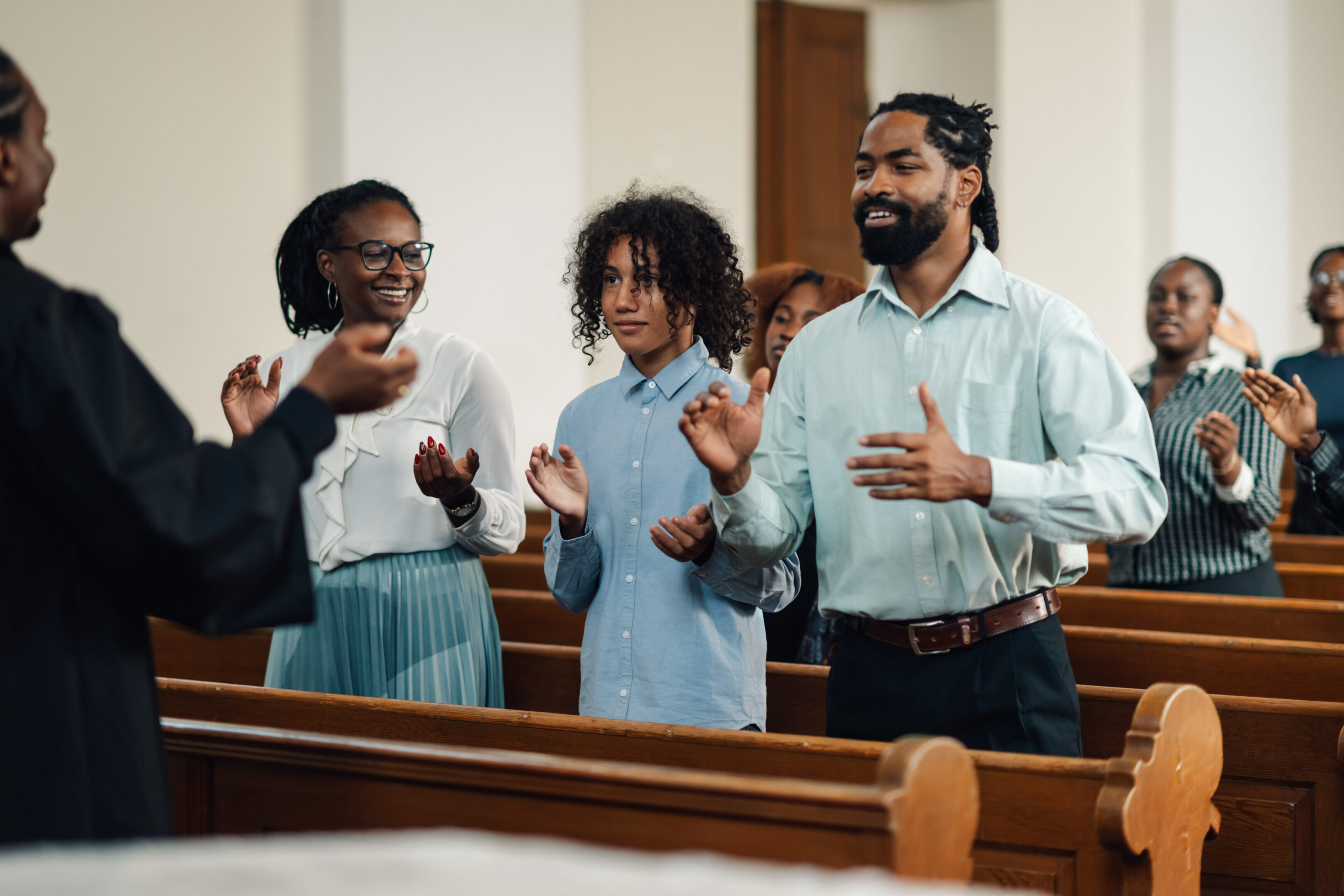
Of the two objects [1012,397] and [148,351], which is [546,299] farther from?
[1012,397]

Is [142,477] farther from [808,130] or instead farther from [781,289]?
[808,130]

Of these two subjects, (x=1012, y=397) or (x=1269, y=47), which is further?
(x=1269, y=47)

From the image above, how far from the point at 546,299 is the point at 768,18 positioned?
2.59 meters

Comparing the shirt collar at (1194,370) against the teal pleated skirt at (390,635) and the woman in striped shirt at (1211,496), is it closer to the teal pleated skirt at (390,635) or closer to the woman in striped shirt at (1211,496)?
the woman in striped shirt at (1211,496)

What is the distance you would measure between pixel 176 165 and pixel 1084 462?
15.0 feet

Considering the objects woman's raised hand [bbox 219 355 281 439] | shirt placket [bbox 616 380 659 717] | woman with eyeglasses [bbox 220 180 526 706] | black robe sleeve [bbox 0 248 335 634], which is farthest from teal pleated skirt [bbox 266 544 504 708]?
black robe sleeve [bbox 0 248 335 634]

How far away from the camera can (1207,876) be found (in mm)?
2236

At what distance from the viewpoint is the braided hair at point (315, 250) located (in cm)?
255

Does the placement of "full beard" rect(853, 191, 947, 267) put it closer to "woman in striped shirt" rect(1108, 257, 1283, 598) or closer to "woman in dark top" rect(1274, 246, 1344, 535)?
"woman in striped shirt" rect(1108, 257, 1283, 598)

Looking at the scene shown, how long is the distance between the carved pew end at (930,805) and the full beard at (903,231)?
89cm

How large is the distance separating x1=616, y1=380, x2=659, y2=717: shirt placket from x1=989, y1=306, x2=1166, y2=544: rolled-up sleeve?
0.63 meters

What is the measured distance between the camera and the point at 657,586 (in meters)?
2.17

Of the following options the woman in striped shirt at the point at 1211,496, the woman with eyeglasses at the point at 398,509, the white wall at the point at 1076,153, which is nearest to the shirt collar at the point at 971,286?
the woman with eyeglasses at the point at 398,509

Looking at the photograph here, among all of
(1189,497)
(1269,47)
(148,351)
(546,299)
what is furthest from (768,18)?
(1189,497)
